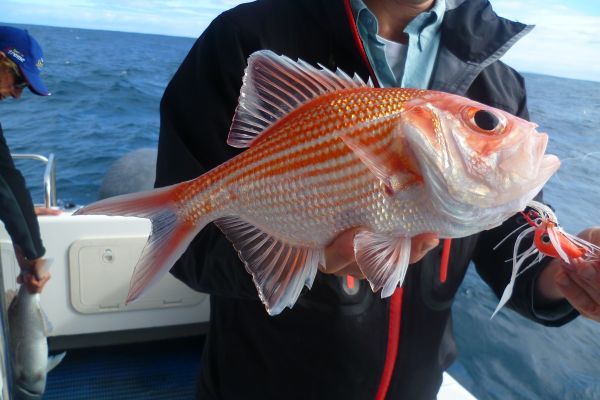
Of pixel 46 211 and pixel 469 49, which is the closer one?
pixel 469 49

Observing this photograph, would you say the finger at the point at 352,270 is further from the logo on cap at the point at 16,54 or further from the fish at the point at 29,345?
the logo on cap at the point at 16,54

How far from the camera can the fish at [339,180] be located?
0.95 metres

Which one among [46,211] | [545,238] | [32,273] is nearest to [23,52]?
[46,211]

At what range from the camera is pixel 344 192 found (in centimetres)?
101

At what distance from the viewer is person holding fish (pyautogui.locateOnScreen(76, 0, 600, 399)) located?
968mm

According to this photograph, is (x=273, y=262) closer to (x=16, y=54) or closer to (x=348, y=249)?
(x=348, y=249)

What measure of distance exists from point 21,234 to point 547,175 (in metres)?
2.94

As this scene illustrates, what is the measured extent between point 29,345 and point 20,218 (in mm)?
994

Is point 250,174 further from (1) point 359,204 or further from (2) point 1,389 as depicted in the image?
(2) point 1,389

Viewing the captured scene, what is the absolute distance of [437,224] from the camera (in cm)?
99

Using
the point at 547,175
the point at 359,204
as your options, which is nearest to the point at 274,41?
the point at 359,204

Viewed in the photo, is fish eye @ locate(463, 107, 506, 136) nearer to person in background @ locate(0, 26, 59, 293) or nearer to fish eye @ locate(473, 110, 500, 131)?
fish eye @ locate(473, 110, 500, 131)

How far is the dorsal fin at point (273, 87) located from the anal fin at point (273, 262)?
216 mm

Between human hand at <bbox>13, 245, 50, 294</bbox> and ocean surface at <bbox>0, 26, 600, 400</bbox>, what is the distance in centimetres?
107
